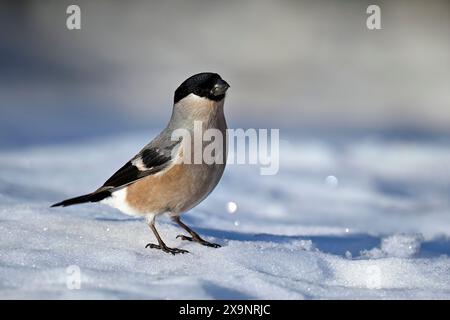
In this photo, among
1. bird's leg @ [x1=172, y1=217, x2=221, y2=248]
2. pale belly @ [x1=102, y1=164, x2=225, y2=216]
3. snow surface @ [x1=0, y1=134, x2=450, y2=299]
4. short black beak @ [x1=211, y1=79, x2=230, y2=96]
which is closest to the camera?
snow surface @ [x1=0, y1=134, x2=450, y2=299]

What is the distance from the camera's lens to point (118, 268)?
13.3ft

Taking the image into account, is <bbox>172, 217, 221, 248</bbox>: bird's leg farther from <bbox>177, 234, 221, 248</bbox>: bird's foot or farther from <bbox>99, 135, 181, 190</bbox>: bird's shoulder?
<bbox>99, 135, 181, 190</bbox>: bird's shoulder

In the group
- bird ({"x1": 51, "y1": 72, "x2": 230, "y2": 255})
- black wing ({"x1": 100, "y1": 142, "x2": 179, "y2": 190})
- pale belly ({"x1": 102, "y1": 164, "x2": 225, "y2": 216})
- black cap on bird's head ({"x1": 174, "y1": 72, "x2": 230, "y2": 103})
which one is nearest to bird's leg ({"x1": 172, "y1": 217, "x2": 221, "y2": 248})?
bird ({"x1": 51, "y1": 72, "x2": 230, "y2": 255})

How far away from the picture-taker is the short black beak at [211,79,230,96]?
457 cm

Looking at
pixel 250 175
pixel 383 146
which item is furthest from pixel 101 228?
pixel 383 146

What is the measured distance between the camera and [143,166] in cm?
462

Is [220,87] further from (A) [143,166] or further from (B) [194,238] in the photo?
(B) [194,238]

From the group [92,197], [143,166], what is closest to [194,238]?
[143,166]

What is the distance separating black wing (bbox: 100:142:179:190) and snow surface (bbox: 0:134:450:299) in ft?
1.06

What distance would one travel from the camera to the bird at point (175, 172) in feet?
14.7

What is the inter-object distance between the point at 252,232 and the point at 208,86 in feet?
4.31

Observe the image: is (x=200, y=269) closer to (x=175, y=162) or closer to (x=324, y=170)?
(x=175, y=162)

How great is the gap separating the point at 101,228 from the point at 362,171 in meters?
3.69
